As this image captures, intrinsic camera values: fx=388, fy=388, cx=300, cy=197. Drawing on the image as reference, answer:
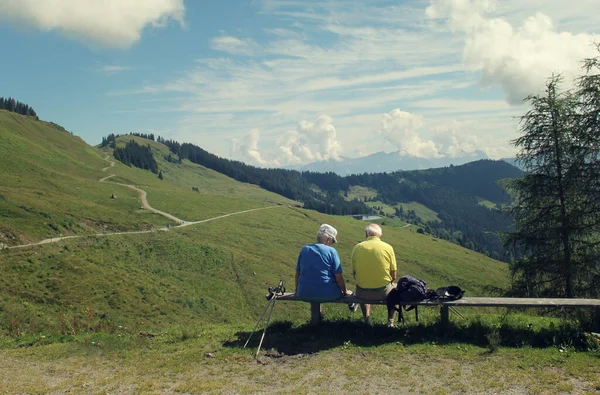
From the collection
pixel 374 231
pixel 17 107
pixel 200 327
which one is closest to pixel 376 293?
pixel 374 231

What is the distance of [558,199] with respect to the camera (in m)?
22.2

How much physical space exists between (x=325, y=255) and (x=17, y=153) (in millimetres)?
101926

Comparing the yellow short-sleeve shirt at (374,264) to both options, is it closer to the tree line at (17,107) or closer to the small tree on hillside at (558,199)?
the small tree on hillside at (558,199)

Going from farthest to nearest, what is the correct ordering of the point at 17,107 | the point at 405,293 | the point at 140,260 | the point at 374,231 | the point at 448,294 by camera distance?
the point at 17,107 → the point at 140,260 → the point at 374,231 → the point at 405,293 → the point at 448,294

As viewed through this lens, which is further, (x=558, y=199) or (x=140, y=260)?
(x=140, y=260)

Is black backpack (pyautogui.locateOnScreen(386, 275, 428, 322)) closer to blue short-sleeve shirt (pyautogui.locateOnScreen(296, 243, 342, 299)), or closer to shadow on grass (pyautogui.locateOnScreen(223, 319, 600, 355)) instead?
shadow on grass (pyautogui.locateOnScreen(223, 319, 600, 355))

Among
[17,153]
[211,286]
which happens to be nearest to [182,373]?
[211,286]

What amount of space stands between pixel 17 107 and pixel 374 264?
681 feet

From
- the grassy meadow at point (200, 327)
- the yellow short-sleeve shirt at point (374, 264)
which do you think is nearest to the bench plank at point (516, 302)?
the grassy meadow at point (200, 327)

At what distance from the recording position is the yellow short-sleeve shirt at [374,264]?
36.2ft

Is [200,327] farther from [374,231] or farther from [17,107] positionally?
[17,107]

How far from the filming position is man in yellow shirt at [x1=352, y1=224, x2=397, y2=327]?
11.0m

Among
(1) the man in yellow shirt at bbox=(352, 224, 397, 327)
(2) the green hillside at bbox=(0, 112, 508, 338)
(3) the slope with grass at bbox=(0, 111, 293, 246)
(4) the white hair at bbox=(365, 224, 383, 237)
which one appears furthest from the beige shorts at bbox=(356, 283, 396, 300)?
(3) the slope with grass at bbox=(0, 111, 293, 246)

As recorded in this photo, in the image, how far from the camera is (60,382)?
8672 millimetres
